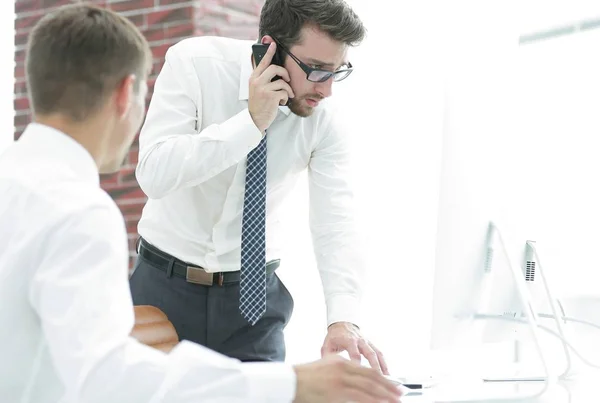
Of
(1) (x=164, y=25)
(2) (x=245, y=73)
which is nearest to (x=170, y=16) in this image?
(1) (x=164, y=25)

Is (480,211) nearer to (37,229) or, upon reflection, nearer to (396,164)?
(37,229)

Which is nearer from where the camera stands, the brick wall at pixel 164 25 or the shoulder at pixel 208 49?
the shoulder at pixel 208 49

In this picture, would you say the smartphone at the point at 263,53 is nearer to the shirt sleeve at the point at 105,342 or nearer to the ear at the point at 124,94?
the ear at the point at 124,94

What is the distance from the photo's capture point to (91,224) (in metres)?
1.07

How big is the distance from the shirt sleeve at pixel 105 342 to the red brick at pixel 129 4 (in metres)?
2.29

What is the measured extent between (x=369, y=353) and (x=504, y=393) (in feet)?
0.95

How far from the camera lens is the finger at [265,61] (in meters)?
2.02

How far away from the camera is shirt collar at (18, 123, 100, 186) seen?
1.18 metres

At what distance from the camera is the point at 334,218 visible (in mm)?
2240

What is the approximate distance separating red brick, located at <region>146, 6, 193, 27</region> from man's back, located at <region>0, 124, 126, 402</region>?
6.53 ft

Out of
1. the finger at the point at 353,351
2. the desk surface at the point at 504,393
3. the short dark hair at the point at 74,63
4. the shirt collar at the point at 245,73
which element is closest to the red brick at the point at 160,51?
the shirt collar at the point at 245,73

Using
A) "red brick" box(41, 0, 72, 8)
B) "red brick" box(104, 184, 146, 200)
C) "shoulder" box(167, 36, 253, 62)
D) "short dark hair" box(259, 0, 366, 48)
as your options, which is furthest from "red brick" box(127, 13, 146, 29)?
"short dark hair" box(259, 0, 366, 48)

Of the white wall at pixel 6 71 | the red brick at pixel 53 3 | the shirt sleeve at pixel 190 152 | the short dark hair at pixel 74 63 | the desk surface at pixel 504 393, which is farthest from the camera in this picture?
the white wall at pixel 6 71

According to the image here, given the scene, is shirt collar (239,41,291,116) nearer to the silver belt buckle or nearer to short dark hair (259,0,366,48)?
short dark hair (259,0,366,48)
